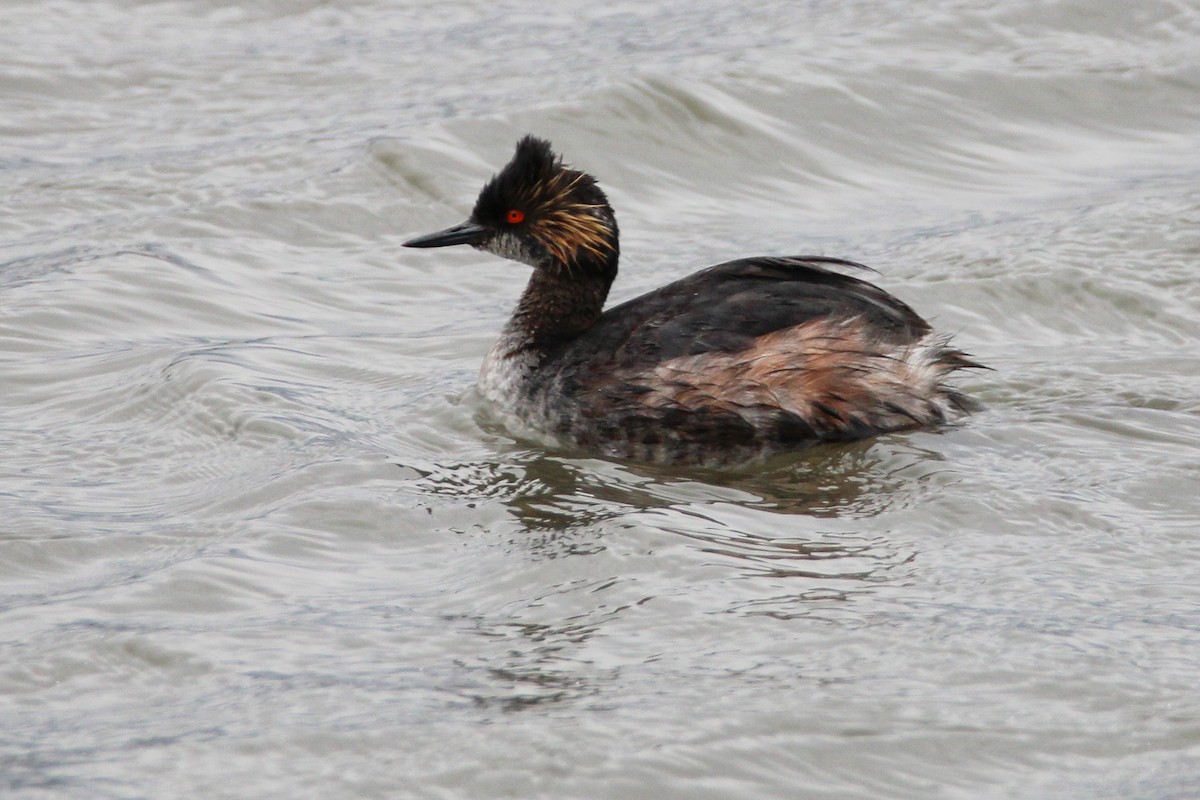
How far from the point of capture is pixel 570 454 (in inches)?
263

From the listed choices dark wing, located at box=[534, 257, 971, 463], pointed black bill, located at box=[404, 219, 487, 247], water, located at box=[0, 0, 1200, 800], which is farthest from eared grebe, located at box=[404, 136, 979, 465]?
pointed black bill, located at box=[404, 219, 487, 247]

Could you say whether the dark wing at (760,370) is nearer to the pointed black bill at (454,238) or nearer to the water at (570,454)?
the water at (570,454)

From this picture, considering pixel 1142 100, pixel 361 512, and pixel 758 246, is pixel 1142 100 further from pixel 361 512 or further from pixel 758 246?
pixel 361 512

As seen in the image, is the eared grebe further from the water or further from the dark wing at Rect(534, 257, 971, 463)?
the water

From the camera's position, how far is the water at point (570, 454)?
4.33m

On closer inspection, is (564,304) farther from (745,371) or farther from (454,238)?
(745,371)

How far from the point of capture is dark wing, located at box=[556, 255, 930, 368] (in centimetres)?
651

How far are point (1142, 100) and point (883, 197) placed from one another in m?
2.38

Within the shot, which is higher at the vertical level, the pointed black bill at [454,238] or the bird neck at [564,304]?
the pointed black bill at [454,238]

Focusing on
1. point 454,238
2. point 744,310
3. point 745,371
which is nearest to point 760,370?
point 745,371

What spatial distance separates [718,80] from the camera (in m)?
11.3

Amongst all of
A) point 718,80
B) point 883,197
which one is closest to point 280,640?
point 883,197

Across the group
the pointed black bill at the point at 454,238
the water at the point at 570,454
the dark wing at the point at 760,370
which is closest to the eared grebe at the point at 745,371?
the dark wing at the point at 760,370

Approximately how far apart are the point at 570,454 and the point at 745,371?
748 mm
